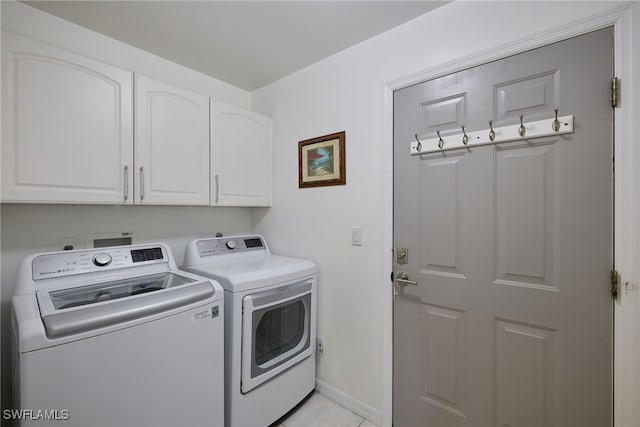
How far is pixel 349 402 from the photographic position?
71.1 inches

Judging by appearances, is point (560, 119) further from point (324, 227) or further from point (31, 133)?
point (31, 133)

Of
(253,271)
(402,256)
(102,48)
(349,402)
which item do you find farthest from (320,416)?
(102,48)

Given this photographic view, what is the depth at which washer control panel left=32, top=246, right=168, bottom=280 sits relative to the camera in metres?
1.32

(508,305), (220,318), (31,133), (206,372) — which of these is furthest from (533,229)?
(31,133)

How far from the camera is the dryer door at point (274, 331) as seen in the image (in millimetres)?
1505

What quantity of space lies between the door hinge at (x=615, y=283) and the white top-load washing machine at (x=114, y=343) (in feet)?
5.57

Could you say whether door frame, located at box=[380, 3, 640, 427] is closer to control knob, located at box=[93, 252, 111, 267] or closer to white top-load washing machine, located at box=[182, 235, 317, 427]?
white top-load washing machine, located at box=[182, 235, 317, 427]

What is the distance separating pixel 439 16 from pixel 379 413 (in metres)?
2.29

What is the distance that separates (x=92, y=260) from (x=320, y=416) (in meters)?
1.63

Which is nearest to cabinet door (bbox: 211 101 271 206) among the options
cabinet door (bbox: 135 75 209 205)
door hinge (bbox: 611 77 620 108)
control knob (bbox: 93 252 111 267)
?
cabinet door (bbox: 135 75 209 205)

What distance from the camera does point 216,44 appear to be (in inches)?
70.8

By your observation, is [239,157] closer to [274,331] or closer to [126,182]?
[126,182]

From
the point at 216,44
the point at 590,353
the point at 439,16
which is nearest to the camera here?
the point at 590,353

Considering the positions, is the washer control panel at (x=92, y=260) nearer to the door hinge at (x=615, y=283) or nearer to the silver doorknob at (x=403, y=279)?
the silver doorknob at (x=403, y=279)
